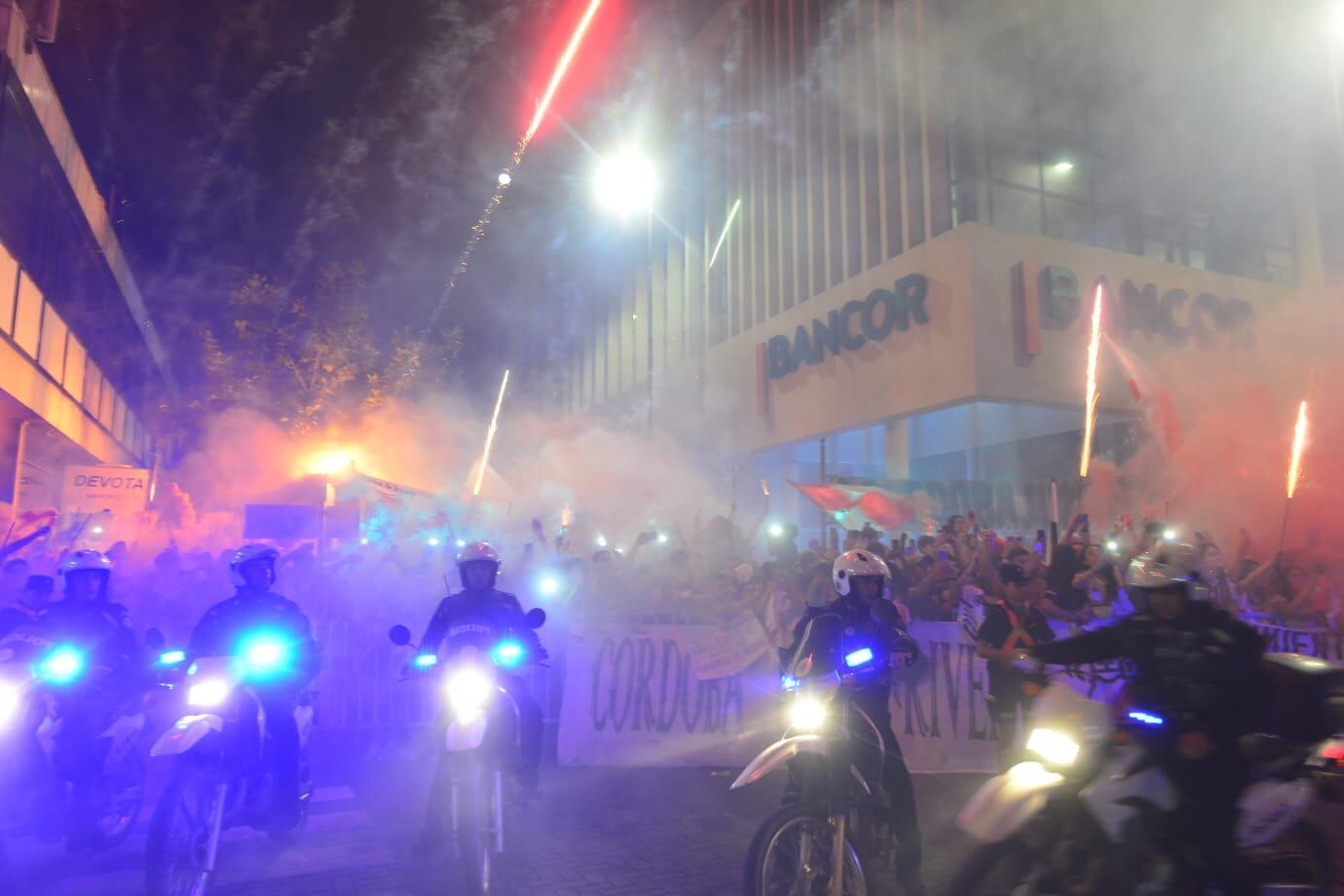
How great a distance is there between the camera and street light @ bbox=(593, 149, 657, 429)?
24203 mm

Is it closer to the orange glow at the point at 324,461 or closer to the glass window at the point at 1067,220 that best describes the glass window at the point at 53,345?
the orange glow at the point at 324,461

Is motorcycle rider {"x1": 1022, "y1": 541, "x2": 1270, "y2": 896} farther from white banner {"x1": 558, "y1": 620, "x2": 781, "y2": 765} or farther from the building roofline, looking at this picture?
the building roofline

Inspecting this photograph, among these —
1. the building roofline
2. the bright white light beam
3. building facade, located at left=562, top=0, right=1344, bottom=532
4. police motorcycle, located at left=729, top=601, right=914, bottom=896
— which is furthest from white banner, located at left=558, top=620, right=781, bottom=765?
the bright white light beam

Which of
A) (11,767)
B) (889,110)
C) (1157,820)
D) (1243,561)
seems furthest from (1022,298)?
(11,767)

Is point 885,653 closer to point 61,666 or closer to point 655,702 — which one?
point 655,702

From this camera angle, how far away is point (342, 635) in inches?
323

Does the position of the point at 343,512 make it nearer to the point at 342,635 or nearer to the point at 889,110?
the point at 342,635

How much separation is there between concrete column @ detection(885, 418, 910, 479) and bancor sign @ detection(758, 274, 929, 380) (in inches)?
82.3

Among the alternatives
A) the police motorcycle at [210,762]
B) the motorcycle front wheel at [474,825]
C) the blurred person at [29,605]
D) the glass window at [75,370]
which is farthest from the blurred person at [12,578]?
the glass window at [75,370]

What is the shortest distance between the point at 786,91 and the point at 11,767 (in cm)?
2438

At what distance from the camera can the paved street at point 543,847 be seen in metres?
4.75

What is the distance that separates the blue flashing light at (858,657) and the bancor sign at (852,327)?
51.2 ft

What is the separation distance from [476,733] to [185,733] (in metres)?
1.36

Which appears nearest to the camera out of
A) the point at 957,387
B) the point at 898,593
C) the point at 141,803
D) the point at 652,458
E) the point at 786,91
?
the point at 141,803
